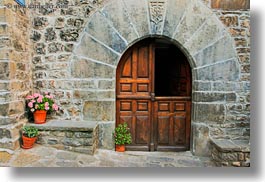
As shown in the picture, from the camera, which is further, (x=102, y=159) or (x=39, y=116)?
(x=39, y=116)

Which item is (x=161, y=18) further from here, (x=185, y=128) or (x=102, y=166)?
(x=102, y=166)

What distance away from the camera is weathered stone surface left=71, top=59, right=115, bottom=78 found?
304cm

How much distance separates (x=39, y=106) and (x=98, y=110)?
0.73 meters

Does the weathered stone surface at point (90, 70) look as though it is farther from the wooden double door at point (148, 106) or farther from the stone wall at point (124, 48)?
the wooden double door at point (148, 106)

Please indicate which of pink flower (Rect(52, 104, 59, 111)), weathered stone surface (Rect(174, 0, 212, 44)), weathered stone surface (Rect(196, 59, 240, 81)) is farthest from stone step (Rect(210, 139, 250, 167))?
pink flower (Rect(52, 104, 59, 111))

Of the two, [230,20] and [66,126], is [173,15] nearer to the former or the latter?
[230,20]

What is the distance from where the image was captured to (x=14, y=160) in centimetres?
251

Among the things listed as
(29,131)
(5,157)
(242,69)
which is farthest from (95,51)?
(242,69)

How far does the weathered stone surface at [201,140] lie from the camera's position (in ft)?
10.1

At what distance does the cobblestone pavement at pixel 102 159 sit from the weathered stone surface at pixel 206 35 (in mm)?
1434

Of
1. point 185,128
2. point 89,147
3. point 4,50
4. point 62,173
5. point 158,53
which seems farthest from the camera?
point 158,53

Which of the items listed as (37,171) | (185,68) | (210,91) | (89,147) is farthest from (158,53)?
(37,171)

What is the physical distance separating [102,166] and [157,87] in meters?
1.54

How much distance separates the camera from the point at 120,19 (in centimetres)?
301
